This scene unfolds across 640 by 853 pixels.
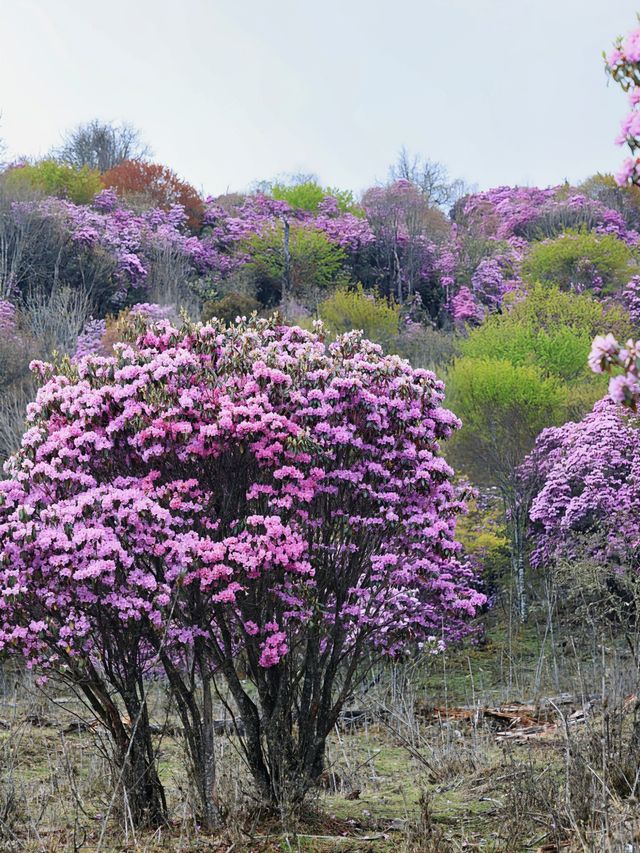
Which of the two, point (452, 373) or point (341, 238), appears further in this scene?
point (341, 238)

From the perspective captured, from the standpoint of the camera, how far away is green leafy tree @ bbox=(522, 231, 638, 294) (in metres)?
39.4

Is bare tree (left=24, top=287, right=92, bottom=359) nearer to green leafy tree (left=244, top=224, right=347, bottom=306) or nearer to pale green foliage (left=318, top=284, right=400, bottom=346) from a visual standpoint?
pale green foliage (left=318, top=284, right=400, bottom=346)

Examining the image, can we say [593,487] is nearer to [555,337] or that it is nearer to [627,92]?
[555,337]

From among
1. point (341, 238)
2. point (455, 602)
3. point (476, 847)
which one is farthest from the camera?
point (341, 238)

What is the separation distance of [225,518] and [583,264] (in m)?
35.5

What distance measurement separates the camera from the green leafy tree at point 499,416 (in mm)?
22328

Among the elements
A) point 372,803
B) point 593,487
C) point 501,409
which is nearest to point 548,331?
point 501,409

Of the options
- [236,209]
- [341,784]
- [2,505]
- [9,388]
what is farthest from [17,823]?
[236,209]

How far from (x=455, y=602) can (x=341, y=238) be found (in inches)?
1593

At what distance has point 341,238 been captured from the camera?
4703 centimetres

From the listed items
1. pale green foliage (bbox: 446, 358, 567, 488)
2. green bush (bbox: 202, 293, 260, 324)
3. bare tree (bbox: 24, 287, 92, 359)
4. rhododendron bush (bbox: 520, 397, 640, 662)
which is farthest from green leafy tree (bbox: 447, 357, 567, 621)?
green bush (bbox: 202, 293, 260, 324)

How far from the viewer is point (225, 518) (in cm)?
661

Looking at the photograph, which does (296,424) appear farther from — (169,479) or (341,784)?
(341,784)

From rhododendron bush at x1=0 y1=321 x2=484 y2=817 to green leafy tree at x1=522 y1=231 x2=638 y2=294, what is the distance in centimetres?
3397
